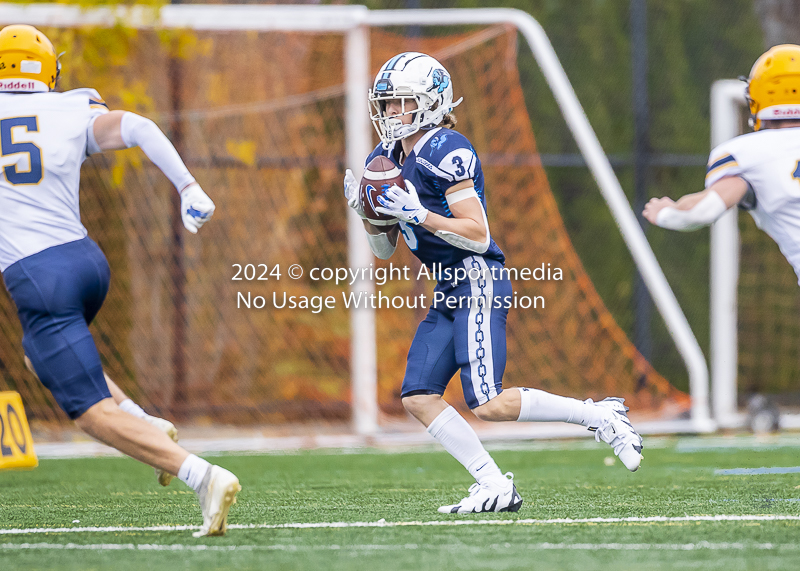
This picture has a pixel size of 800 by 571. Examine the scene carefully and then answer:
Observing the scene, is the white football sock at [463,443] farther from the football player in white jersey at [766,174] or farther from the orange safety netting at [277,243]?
the orange safety netting at [277,243]

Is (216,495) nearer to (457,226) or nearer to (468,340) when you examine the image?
(468,340)

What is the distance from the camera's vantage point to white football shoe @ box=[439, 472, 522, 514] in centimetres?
416

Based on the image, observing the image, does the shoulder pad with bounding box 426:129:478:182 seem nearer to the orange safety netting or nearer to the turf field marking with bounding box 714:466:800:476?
the turf field marking with bounding box 714:466:800:476

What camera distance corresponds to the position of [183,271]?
8.45 meters

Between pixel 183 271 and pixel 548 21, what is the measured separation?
4360 mm

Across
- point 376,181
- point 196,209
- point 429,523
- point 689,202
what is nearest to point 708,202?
point 689,202

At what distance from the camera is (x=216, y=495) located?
140 inches

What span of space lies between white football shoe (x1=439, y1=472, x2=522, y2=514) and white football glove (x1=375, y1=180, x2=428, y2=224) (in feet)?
3.46

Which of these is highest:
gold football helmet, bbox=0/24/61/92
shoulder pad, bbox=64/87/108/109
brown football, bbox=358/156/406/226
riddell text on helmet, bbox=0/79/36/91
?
gold football helmet, bbox=0/24/61/92

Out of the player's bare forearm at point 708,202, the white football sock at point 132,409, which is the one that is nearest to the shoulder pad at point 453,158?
the player's bare forearm at point 708,202

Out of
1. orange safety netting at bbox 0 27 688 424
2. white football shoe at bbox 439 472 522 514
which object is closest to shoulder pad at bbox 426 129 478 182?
white football shoe at bbox 439 472 522 514

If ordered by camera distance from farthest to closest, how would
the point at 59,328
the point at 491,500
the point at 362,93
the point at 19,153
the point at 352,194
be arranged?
1. the point at 362,93
2. the point at 352,194
3. the point at 491,500
4. the point at 19,153
5. the point at 59,328

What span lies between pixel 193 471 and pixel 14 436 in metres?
2.10

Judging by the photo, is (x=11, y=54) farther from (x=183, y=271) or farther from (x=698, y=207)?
(x=183, y=271)
